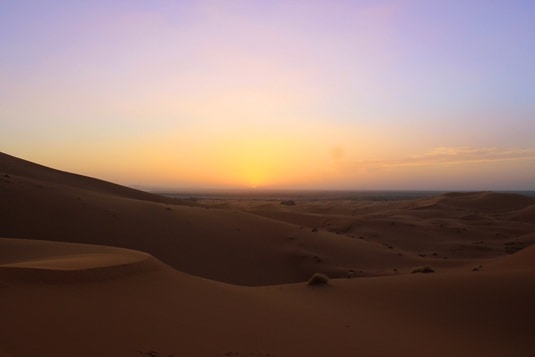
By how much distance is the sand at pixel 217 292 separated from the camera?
540 centimetres

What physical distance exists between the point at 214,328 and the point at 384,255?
1511cm

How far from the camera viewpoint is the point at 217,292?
8398 mm

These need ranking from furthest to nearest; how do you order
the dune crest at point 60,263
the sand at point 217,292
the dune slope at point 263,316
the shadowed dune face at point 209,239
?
the shadowed dune face at point 209,239 → the dune crest at point 60,263 → the sand at point 217,292 → the dune slope at point 263,316

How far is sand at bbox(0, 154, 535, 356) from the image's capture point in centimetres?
540

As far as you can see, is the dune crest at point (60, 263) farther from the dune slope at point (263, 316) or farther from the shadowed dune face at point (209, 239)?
the shadowed dune face at point (209, 239)

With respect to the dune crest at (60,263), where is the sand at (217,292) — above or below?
below

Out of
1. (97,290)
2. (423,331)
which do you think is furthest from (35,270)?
(423,331)

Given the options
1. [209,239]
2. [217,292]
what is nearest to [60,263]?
[217,292]

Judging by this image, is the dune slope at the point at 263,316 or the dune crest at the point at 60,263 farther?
the dune crest at the point at 60,263

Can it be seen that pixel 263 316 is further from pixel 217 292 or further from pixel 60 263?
pixel 60 263

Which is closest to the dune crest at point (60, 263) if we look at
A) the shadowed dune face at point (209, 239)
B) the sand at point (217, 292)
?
the sand at point (217, 292)

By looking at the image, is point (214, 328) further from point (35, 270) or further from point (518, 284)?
point (518, 284)

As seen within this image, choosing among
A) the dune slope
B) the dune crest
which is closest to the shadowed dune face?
the dune slope

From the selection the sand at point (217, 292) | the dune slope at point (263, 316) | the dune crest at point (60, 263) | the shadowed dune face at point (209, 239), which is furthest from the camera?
the shadowed dune face at point (209, 239)
